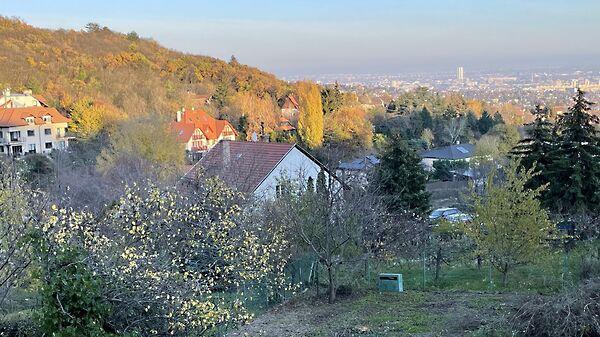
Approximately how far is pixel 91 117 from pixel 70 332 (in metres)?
38.4

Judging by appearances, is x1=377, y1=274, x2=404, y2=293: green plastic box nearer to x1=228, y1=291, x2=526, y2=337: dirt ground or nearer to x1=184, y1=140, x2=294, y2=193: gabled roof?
x1=228, y1=291, x2=526, y2=337: dirt ground

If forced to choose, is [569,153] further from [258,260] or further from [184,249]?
[184,249]

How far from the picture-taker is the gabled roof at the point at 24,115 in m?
46.0

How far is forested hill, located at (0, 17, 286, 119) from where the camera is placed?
53000 millimetres

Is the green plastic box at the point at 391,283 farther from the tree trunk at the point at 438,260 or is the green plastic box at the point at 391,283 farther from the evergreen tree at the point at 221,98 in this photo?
the evergreen tree at the point at 221,98

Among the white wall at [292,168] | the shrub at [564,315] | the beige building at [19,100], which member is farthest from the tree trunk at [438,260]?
the beige building at [19,100]

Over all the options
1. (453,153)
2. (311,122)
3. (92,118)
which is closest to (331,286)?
(311,122)

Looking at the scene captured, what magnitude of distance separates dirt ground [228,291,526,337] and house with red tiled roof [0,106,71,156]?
38.4 meters

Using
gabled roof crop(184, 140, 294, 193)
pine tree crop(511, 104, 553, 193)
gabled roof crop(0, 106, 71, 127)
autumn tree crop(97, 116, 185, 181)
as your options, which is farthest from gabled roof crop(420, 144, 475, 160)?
gabled roof crop(0, 106, 71, 127)

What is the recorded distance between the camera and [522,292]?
12.8 m

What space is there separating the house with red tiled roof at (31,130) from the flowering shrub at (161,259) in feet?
128

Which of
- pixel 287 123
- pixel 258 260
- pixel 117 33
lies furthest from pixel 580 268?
pixel 117 33

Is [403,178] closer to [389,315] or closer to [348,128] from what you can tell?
[389,315]

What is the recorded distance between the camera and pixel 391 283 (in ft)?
45.0
